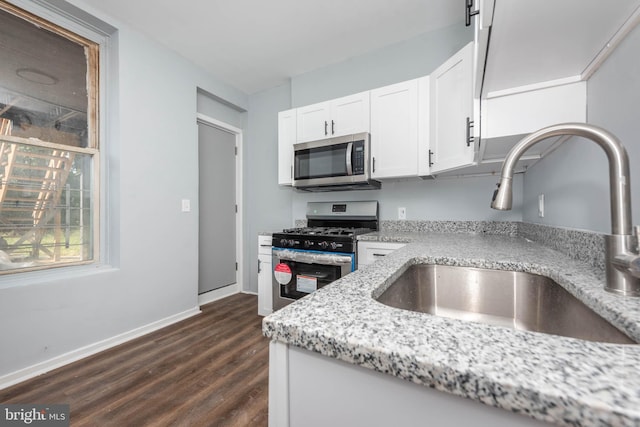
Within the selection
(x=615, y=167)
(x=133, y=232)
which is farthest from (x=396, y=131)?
(x=133, y=232)

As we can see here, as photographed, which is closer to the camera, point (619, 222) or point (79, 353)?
point (619, 222)

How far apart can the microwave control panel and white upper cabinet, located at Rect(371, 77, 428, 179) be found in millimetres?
128

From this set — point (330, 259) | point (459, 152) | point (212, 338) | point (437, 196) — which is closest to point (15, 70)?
point (212, 338)

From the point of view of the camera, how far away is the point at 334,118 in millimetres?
2574

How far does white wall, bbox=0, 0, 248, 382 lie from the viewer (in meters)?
1.74

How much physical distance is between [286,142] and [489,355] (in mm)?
2760

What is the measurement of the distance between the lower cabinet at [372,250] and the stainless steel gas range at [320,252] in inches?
2.2

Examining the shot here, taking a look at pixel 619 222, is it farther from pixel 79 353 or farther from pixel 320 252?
pixel 79 353

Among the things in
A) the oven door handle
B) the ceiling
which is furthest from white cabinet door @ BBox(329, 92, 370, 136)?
the oven door handle

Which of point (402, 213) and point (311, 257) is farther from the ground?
point (402, 213)

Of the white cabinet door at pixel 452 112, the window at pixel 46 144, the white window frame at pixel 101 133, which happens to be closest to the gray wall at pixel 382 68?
the white cabinet door at pixel 452 112

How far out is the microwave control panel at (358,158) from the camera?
2344 mm

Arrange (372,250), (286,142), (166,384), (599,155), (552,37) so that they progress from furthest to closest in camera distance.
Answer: (286,142), (372,250), (166,384), (599,155), (552,37)

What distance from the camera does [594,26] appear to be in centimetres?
76
